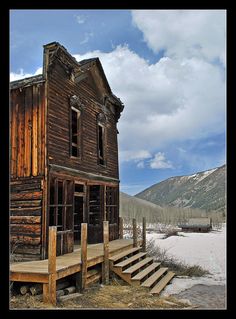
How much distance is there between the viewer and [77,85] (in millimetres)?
13391

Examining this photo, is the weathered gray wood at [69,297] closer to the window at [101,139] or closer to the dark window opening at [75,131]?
the dark window opening at [75,131]

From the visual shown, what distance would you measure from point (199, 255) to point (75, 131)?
10448 millimetres

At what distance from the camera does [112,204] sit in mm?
16156

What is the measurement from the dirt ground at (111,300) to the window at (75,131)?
17.4 feet

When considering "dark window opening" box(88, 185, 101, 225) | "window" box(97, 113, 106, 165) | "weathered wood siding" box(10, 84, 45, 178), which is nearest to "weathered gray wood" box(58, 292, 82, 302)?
"weathered wood siding" box(10, 84, 45, 178)

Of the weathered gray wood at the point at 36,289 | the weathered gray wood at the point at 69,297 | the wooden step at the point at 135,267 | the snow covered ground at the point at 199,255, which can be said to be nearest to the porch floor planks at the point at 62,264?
the weathered gray wood at the point at 36,289

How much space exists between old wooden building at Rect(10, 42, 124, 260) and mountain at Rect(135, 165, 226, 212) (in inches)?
2638

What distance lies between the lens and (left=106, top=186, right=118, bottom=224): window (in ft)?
51.1

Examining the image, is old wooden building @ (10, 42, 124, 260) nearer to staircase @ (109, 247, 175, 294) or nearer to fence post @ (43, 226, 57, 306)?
staircase @ (109, 247, 175, 294)

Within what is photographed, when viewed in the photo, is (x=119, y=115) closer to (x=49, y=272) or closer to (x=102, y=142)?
(x=102, y=142)

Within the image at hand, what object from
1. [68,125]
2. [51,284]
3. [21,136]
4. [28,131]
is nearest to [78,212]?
[68,125]

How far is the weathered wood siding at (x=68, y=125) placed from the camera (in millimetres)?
11367

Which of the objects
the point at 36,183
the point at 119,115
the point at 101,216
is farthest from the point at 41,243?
the point at 119,115
